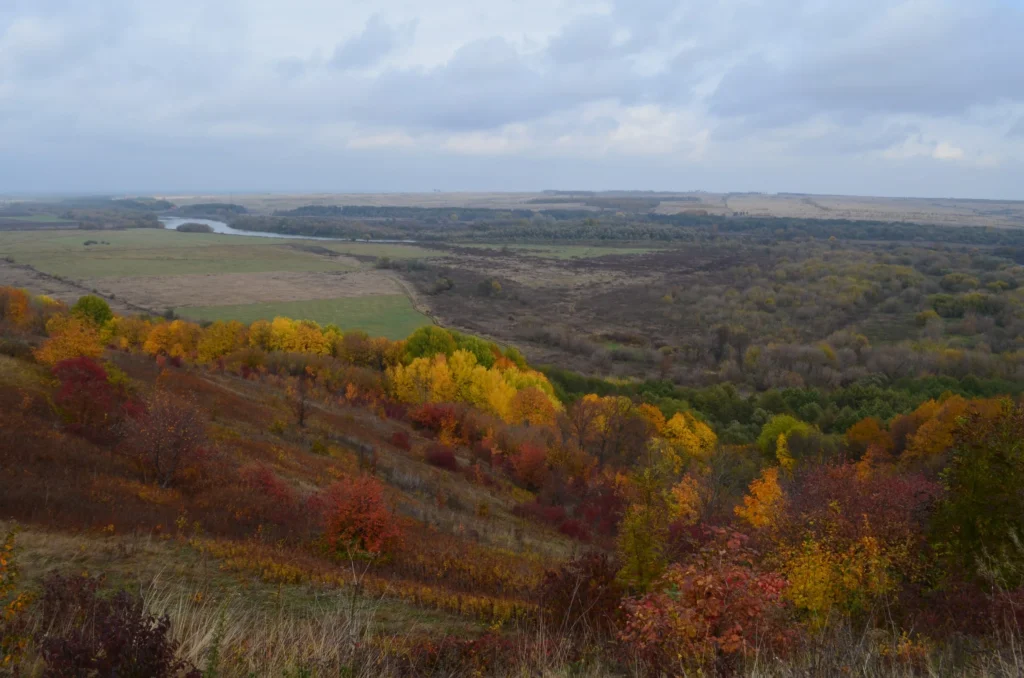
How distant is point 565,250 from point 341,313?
99.2 meters

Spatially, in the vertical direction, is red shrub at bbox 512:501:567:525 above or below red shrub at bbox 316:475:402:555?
below

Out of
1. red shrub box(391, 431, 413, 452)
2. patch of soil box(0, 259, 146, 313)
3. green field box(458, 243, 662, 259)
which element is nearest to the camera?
red shrub box(391, 431, 413, 452)

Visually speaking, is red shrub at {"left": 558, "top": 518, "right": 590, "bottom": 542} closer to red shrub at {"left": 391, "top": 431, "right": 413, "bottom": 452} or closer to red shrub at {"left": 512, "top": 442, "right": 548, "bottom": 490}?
red shrub at {"left": 512, "top": 442, "right": 548, "bottom": 490}

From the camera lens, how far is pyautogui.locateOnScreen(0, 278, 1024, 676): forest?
612cm

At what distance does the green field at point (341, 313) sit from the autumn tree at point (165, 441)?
58.5 meters

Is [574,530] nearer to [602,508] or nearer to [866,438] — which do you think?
[602,508]

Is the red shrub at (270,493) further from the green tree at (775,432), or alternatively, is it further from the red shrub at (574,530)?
the green tree at (775,432)

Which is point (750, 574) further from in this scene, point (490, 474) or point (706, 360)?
point (706, 360)

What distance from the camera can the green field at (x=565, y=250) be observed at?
541 feet

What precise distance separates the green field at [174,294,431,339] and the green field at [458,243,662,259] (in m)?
74.9

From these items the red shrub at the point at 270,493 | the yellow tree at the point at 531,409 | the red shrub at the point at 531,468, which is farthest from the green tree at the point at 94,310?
the red shrub at the point at 270,493

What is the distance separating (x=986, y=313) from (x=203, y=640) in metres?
121

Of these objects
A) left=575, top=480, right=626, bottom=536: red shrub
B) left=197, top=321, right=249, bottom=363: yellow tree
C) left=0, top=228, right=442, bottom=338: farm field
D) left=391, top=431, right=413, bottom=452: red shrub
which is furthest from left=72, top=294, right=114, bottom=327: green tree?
left=575, top=480, right=626, bottom=536: red shrub

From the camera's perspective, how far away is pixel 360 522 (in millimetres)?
16234
